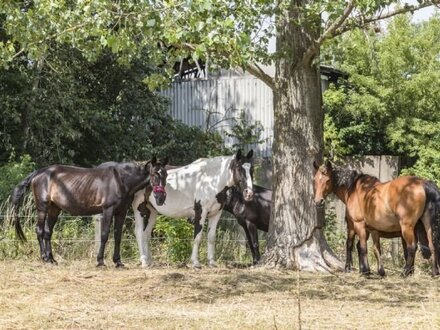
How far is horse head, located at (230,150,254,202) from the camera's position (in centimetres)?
1212

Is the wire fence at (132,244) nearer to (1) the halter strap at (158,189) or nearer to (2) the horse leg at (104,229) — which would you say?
(2) the horse leg at (104,229)

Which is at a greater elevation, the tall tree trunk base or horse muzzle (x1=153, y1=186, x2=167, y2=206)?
horse muzzle (x1=153, y1=186, x2=167, y2=206)

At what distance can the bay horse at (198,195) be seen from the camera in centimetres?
1244

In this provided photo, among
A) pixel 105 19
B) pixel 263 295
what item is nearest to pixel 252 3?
pixel 105 19

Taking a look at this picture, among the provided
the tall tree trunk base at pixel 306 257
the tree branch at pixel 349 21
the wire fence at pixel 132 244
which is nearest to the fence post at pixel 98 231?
the wire fence at pixel 132 244

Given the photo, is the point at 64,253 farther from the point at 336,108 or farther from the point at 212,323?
the point at 336,108

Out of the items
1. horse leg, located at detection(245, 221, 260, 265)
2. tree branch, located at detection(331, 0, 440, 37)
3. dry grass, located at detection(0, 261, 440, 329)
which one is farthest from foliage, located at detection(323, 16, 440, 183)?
dry grass, located at detection(0, 261, 440, 329)

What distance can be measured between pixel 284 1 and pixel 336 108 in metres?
10.2

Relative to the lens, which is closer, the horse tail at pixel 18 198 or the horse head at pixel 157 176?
the horse head at pixel 157 176

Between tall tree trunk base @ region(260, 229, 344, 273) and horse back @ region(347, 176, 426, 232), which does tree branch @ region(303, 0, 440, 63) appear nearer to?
horse back @ region(347, 176, 426, 232)

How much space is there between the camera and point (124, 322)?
7.91 m

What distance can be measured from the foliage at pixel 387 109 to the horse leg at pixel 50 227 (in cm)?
757

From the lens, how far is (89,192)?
12.5 meters

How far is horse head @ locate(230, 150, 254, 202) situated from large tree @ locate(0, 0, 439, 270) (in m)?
0.41
